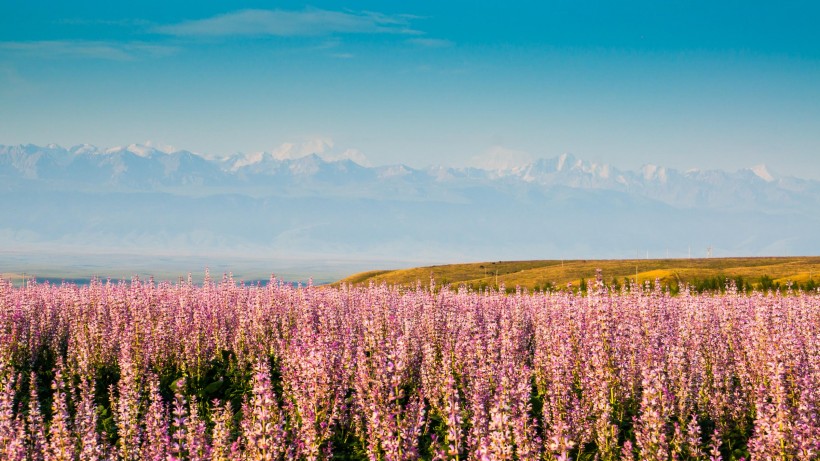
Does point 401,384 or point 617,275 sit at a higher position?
point 617,275

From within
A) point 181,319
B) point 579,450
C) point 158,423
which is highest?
point 181,319

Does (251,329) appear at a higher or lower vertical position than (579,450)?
higher

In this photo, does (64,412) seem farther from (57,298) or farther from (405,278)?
(405,278)

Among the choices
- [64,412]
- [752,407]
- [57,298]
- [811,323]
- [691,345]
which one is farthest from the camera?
[57,298]

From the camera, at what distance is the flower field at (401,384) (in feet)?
32.7

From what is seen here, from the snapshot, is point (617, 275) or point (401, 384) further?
point (617, 275)

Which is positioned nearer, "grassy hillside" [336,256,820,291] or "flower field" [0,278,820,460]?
"flower field" [0,278,820,460]

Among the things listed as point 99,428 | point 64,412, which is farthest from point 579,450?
point 99,428

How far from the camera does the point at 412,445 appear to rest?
8719 millimetres

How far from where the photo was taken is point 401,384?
1493 centimetres

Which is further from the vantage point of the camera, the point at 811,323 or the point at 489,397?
the point at 811,323

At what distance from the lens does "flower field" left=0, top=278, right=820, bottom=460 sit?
9977mm

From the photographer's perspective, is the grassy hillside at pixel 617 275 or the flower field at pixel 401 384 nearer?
the flower field at pixel 401 384

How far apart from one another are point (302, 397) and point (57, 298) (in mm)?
17530
